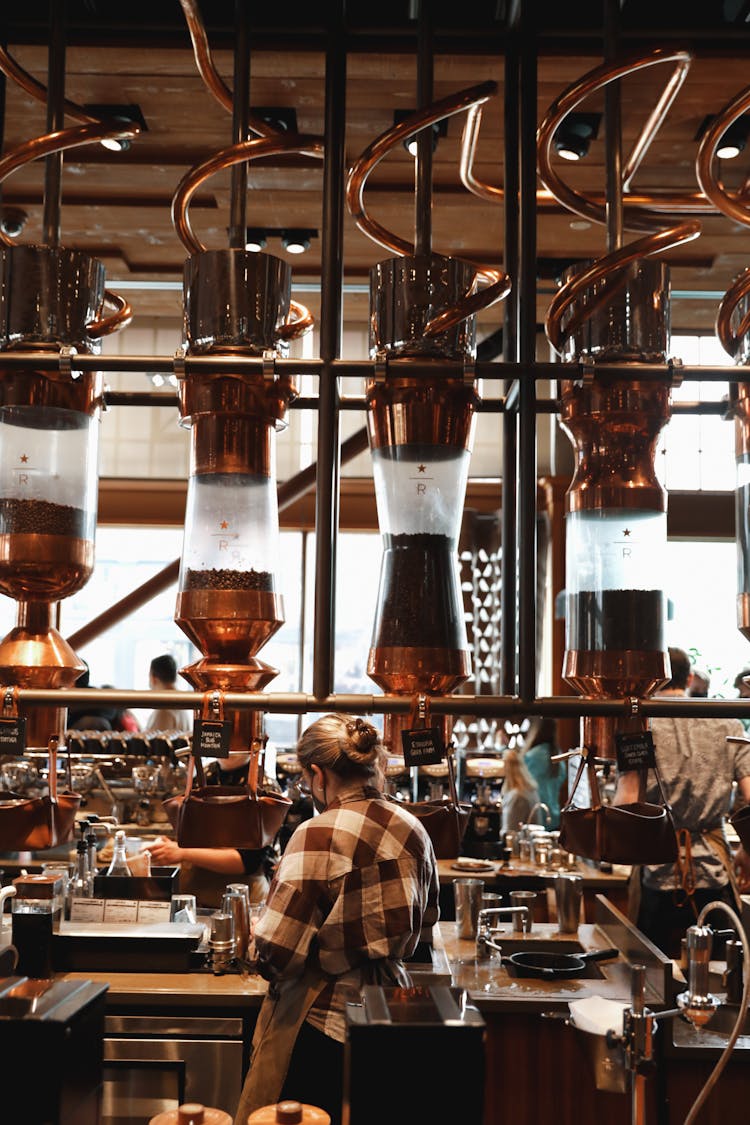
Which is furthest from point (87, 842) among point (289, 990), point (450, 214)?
point (450, 214)

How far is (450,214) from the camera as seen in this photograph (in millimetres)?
4645

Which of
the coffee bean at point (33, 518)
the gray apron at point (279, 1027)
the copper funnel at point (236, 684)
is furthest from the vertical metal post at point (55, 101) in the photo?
the gray apron at point (279, 1027)

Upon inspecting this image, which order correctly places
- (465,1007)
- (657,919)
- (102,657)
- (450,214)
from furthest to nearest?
1. (102,657)
2. (450,214)
3. (657,919)
4. (465,1007)

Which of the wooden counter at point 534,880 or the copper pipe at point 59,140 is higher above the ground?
the copper pipe at point 59,140

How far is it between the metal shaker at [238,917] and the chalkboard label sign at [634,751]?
5.94 ft

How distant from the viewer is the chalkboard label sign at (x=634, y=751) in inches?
49.9

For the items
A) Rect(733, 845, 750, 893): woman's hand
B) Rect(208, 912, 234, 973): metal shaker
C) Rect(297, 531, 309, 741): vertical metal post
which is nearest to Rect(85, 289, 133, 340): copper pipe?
Rect(733, 845, 750, 893): woman's hand

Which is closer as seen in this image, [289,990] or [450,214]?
[289,990]

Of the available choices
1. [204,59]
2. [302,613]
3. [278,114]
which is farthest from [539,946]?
[302,613]

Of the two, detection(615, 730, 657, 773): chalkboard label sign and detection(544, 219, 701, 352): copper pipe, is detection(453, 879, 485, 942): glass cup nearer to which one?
detection(615, 730, 657, 773): chalkboard label sign

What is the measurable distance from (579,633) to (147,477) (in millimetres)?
6244

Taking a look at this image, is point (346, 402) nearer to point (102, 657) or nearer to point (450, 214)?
point (450, 214)

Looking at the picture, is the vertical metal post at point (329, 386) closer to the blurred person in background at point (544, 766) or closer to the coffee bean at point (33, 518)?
the coffee bean at point (33, 518)

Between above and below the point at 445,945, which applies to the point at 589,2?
above
